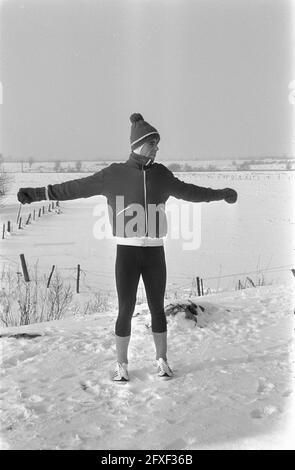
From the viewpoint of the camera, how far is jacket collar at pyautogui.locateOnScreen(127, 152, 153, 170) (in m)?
3.29

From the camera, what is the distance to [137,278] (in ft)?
11.1

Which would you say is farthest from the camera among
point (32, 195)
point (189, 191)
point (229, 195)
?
point (229, 195)

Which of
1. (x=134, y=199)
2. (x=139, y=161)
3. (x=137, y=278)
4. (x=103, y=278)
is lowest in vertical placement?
(x=103, y=278)

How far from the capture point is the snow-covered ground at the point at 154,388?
257 cm

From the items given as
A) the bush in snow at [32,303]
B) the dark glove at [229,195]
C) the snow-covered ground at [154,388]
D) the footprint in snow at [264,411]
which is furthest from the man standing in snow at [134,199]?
the bush in snow at [32,303]

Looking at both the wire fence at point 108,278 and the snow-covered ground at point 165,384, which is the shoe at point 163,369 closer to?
the snow-covered ground at point 165,384

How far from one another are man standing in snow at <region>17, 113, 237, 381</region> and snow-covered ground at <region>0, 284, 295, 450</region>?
30 centimetres

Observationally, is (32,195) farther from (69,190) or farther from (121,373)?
(121,373)

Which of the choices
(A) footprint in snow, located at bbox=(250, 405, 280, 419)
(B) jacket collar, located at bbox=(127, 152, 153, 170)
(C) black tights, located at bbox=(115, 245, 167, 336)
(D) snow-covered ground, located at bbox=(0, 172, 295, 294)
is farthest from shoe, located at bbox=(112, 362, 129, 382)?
(D) snow-covered ground, located at bbox=(0, 172, 295, 294)

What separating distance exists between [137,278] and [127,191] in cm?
63

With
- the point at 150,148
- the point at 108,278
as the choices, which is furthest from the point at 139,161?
the point at 108,278

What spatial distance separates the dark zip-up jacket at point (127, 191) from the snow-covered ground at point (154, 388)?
1.08 m

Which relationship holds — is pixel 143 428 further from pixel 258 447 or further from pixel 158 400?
pixel 258 447
